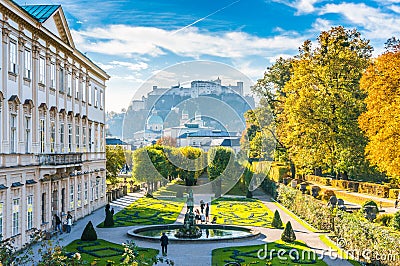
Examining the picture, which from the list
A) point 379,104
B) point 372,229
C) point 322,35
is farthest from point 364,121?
point 372,229

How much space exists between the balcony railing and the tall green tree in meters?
21.2

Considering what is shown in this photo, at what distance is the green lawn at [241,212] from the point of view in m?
40.1

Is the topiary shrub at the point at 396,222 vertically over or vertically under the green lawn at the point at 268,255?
over

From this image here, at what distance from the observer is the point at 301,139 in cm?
4988

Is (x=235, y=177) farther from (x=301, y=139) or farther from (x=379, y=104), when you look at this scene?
(x=379, y=104)

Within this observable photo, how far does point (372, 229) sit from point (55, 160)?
1699cm

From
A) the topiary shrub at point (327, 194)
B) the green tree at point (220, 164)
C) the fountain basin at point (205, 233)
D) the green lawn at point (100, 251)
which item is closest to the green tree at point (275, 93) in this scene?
the green tree at point (220, 164)

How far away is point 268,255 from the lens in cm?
2733

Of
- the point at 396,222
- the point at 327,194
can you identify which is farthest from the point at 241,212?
the point at 396,222

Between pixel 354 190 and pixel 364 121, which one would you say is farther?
pixel 354 190

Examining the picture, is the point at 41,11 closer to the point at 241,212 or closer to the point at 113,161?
the point at 241,212
